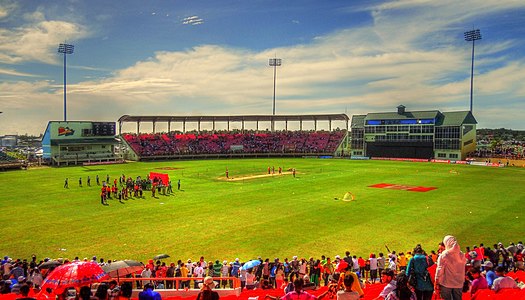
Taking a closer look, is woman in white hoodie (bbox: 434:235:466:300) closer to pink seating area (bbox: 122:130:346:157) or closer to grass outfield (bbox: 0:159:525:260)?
grass outfield (bbox: 0:159:525:260)

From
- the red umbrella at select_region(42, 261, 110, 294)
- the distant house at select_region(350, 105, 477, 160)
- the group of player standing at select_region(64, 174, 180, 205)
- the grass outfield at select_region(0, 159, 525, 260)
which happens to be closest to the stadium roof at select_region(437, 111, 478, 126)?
the distant house at select_region(350, 105, 477, 160)

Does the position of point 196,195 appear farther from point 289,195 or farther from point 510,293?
point 510,293

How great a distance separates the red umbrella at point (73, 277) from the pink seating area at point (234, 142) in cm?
7354

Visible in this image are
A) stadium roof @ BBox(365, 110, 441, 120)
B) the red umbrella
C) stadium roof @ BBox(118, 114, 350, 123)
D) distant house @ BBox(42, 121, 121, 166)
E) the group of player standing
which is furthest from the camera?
stadium roof @ BBox(118, 114, 350, 123)

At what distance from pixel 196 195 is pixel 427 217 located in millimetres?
19951

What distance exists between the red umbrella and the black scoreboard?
71.9 meters

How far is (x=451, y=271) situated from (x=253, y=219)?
2016 cm

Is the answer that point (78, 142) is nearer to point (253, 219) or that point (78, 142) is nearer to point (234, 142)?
point (234, 142)

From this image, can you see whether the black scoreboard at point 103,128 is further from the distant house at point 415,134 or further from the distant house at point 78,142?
the distant house at point 415,134

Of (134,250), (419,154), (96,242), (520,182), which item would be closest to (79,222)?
(96,242)

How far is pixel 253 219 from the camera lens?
2684 cm

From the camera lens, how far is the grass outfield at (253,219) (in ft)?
67.8

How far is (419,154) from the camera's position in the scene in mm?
83000

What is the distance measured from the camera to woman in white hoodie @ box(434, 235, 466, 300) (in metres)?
7.21
